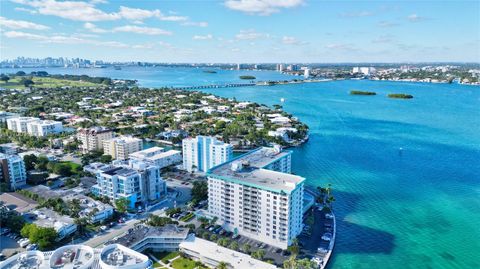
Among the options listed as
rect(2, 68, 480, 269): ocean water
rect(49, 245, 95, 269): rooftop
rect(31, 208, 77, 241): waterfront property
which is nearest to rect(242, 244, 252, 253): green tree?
rect(2, 68, 480, 269): ocean water

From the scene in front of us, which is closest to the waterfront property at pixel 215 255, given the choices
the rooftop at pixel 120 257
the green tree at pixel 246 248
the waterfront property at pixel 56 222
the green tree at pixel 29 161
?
the green tree at pixel 246 248

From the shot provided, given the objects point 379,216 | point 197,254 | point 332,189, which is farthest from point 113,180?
point 379,216

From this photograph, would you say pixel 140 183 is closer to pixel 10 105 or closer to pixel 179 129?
pixel 179 129

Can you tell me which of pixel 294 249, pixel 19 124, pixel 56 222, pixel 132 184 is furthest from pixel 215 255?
pixel 19 124

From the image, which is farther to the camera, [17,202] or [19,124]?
[19,124]

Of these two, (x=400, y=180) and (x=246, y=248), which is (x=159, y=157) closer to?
(x=246, y=248)

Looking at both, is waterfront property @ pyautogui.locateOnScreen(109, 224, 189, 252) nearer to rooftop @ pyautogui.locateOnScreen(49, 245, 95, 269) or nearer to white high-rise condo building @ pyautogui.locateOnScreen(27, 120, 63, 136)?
rooftop @ pyautogui.locateOnScreen(49, 245, 95, 269)
